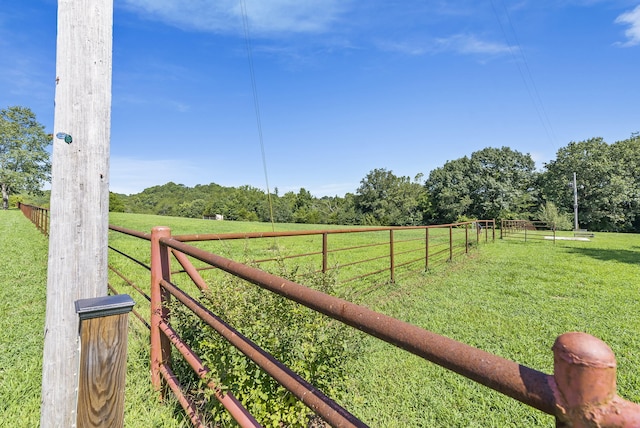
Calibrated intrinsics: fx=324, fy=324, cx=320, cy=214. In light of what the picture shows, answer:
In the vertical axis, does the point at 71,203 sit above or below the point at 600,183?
below

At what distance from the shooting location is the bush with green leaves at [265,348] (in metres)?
1.61

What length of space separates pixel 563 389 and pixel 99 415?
146 cm

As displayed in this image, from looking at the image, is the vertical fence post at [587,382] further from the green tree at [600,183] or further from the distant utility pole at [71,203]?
the green tree at [600,183]

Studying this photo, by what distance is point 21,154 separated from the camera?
3497cm

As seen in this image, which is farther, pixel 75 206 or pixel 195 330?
pixel 195 330

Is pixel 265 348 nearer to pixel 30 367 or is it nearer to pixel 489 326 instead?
pixel 30 367

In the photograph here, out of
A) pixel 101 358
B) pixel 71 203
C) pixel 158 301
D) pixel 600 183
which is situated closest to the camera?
pixel 101 358

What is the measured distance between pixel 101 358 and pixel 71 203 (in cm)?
78

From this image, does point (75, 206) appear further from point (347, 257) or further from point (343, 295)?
point (347, 257)

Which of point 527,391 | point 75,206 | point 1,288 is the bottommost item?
point 1,288

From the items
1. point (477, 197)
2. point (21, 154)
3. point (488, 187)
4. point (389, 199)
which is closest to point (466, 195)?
point (477, 197)

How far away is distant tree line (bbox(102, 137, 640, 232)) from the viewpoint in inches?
1339

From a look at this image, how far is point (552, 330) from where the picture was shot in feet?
12.3

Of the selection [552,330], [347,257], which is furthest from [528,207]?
[552,330]
